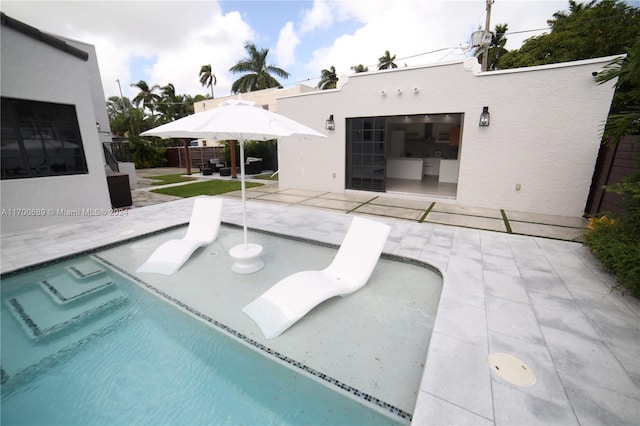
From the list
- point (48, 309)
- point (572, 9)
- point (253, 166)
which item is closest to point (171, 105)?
point (253, 166)

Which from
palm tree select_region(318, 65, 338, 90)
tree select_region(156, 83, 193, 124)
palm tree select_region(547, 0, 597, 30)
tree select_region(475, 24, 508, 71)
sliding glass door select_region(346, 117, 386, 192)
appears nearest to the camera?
sliding glass door select_region(346, 117, 386, 192)

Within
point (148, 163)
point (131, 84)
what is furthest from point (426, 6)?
point (131, 84)

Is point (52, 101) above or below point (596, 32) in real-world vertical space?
below

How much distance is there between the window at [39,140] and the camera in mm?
5785

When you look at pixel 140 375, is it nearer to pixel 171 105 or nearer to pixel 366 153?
pixel 366 153

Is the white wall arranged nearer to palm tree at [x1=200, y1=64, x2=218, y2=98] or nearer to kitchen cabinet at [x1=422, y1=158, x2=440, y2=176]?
kitchen cabinet at [x1=422, y1=158, x2=440, y2=176]

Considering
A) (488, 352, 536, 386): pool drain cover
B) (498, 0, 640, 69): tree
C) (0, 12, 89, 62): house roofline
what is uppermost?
Answer: (498, 0, 640, 69): tree

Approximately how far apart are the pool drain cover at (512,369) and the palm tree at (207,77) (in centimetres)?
3889

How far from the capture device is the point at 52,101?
20.3 feet

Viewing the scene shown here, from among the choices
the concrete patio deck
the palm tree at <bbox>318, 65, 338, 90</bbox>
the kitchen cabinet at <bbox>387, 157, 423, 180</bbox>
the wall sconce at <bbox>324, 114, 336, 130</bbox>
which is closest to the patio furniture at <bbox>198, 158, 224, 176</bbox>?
the wall sconce at <bbox>324, 114, 336, 130</bbox>

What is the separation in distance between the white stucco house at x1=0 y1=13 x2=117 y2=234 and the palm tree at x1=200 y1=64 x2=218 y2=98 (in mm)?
30599

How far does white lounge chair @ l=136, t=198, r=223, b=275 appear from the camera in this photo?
4.27 meters

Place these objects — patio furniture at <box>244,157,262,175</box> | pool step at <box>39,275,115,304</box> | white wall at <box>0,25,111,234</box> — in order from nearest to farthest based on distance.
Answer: pool step at <box>39,275,115,304</box> → white wall at <box>0,25,111,234</box> → patio furniture at <box>244,157,262,175</box>

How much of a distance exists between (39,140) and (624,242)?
439 inches
